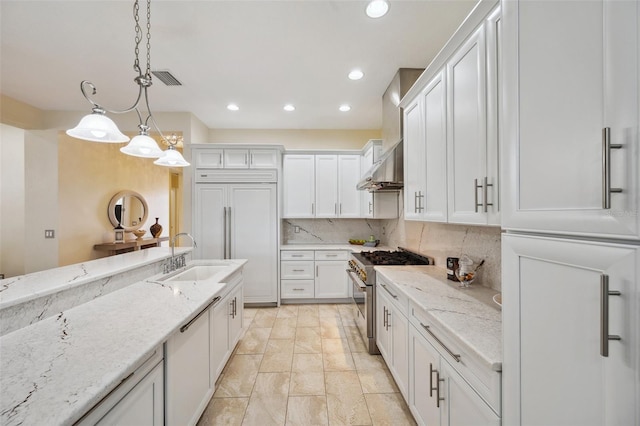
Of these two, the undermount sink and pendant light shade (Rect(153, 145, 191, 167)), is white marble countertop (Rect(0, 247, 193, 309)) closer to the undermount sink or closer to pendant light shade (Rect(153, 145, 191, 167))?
the undermount sink

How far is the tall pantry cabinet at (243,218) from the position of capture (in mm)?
3930

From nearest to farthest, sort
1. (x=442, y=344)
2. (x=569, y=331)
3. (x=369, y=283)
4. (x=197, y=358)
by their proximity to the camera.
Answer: (x=569, y=331), (x=442, y=344), (x=197, y=358), (x=369, y=283)

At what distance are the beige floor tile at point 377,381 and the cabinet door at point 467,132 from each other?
1488mm

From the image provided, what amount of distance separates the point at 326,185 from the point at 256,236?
4.70 ft

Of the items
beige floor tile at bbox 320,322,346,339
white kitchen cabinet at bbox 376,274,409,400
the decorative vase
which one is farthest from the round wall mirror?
white kitchen cabinet at bbox 376,274,409,400

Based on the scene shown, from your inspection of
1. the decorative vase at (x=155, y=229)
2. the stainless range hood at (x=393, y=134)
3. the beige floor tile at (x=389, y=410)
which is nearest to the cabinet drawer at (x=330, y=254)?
the stainless range hood at (x=393, y=134)

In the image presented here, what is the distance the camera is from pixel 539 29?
745 mm

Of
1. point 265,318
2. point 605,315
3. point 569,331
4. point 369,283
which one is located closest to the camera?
point 605,315

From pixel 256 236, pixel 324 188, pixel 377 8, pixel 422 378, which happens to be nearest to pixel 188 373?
pixel 422 378

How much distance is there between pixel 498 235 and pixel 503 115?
1.11 metres

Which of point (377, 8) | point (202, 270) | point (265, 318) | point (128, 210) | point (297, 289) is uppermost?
point (377, 8)

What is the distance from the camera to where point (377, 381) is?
215 cm

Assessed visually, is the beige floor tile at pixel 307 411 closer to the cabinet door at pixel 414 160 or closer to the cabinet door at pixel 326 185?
the cabinet door at pixel 414 160

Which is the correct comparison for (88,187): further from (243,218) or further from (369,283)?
(369,283)
